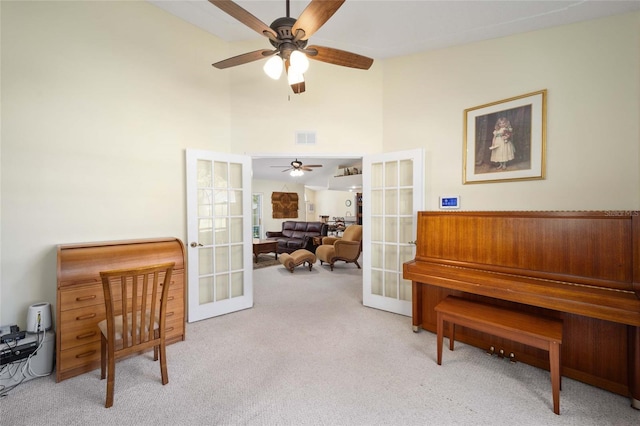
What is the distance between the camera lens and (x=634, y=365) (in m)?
1.72

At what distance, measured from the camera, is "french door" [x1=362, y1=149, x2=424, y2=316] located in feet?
10.2

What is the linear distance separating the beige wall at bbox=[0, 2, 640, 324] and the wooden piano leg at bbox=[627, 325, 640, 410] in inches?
39.3

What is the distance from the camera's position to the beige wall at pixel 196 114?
2119mm

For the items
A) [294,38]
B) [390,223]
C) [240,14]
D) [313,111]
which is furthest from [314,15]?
[390,223]

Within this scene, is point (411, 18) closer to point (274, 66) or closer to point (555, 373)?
point (274, 66)

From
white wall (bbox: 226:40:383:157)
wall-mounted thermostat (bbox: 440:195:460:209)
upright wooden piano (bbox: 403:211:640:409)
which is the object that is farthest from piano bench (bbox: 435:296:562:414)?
white wall (bbox: 226:40:383:157)

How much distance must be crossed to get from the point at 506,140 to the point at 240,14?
8.43 feet

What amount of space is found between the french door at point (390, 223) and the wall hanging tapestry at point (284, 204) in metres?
6.88

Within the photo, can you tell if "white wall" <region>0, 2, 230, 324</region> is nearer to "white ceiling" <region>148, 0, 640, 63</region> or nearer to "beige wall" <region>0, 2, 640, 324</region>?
"beige wall" <region>0, 2, 640, 324</region>

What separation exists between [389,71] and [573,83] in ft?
5.98

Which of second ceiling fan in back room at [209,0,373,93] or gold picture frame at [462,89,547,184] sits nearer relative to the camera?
second ceiling fan in back room at [209,0,373,93]

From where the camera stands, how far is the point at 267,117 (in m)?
3.42

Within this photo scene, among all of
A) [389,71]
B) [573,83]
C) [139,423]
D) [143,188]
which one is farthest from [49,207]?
[573,83]

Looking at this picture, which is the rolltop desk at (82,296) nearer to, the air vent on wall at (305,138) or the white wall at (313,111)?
the white wall at (313,111)
